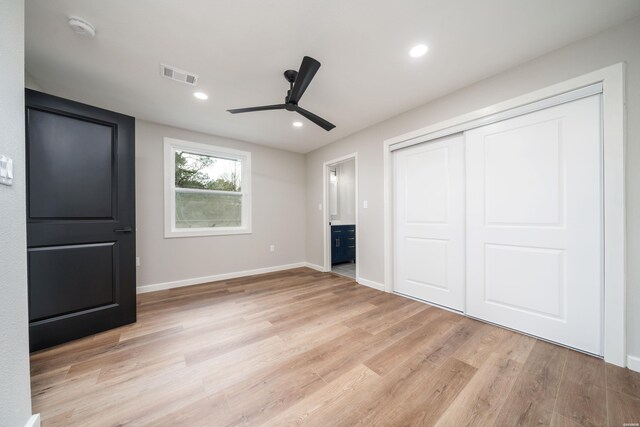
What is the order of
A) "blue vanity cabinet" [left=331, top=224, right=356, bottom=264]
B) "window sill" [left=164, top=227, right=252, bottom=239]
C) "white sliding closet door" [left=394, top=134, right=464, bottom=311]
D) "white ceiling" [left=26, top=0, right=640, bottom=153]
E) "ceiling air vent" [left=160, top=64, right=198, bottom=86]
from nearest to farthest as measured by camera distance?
"white ceiling" [left=26, top=0, right=640, bottom=153]
"ceiling air vent" [left=160, top=64, right=198, bottom=86]
"white sliding closet door" [left=394, top=134, right=464, bottom=311]
"window sill" [left=164, top=227, right=252, bottom=239]
"blue vanity cabinet" [left=331, top=224, right=356, bottom=264]

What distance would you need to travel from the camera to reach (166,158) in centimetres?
332

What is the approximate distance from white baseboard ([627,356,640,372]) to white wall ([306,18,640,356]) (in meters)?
0.03

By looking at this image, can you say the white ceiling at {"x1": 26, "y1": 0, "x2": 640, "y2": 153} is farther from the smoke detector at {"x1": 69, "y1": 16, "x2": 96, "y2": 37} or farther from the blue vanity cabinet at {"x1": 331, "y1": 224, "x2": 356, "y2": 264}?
the blue vanity cabinet at {"x1": 331, "y1": 224, "x2": 356, "y2": 264}

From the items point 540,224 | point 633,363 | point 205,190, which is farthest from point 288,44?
point 633,363

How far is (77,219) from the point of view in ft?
6.54

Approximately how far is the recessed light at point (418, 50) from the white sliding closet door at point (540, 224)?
996 mm

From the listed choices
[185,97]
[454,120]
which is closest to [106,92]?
[185,97]

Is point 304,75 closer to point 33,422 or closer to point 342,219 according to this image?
point 33,422

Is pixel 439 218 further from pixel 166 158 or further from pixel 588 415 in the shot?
pixel 166 158

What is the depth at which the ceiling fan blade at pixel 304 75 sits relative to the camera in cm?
165

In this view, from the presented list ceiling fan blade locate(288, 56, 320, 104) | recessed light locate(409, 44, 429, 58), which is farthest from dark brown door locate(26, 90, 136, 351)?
recessed light locate(409, 44, 429, 58)

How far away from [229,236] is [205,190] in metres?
0.88

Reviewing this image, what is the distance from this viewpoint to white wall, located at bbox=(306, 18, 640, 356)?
1519mm

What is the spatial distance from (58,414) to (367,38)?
3079 mm
